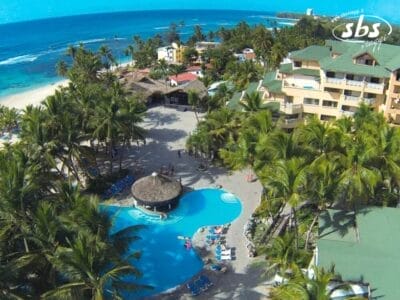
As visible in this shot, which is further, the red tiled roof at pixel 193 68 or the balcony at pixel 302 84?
the red tiled roof at pixel 193 68

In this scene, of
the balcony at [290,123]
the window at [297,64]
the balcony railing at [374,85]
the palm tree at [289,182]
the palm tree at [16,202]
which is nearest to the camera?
the palm tree at [16,202]

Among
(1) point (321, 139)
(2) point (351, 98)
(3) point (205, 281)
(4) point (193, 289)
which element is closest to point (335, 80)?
(2) point (351, 98)

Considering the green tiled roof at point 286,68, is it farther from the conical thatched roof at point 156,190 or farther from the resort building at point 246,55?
the resort building at point 246,55

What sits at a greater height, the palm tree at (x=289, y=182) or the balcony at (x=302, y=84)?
the balcony at (x=302, y=84)

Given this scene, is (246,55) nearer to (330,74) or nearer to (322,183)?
(330,74)

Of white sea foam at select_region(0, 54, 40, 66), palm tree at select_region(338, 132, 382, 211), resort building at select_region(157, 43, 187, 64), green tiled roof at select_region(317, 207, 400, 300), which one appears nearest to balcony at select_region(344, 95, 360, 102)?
palm tree at select_region(338, 132, 382, 211)

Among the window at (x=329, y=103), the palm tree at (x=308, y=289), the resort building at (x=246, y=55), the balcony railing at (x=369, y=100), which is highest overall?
the balcony railing at (x=369, y=100)

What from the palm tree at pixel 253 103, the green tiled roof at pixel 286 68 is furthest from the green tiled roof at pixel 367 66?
the palm tree at pixel 253 103

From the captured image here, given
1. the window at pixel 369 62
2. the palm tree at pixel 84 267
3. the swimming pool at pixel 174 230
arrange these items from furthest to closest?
the window at pixel 369 62, the swimming pool at pixel 174 230, the palm tree at pixel 84 267
